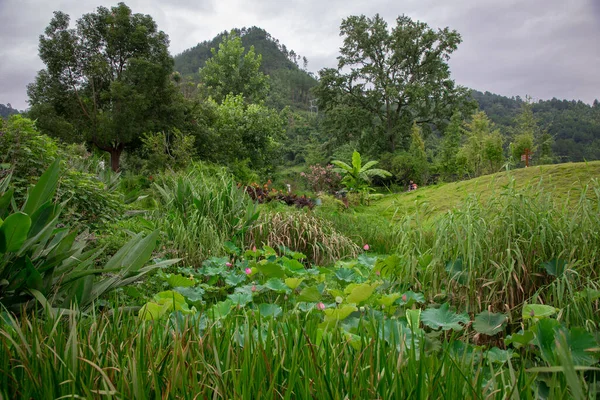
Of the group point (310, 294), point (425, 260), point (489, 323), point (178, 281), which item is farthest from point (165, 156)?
point (489, 323)

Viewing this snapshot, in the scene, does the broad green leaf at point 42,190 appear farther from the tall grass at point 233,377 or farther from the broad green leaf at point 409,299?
the broad green leaf at point 409,299

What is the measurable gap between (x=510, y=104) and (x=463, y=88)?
38244 mm

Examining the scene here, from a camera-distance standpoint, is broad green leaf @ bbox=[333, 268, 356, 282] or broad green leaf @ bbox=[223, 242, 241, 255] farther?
broad green leaf @ bbox=[223, 242, 241, 255]

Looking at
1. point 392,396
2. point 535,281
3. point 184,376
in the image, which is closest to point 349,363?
point 392,396

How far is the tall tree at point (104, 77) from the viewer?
986 centimetres

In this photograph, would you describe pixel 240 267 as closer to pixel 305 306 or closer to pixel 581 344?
pixel 305 306

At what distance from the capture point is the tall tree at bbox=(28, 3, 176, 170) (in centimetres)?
986

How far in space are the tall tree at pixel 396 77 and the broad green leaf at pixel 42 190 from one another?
2074cm

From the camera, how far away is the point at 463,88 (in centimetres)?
2147

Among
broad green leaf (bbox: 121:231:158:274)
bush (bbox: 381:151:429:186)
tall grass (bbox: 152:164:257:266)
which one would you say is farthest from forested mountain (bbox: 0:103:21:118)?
bush (bbox: 381:151:429:186)

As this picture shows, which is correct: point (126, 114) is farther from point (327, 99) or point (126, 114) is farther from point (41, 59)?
point (327, 99)

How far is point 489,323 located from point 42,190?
94.3 inches

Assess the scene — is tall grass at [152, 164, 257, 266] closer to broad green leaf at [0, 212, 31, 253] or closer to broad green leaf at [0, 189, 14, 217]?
broad green leaf at [0, 189, 14, 217]

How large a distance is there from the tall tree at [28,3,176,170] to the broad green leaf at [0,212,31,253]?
925 cm
